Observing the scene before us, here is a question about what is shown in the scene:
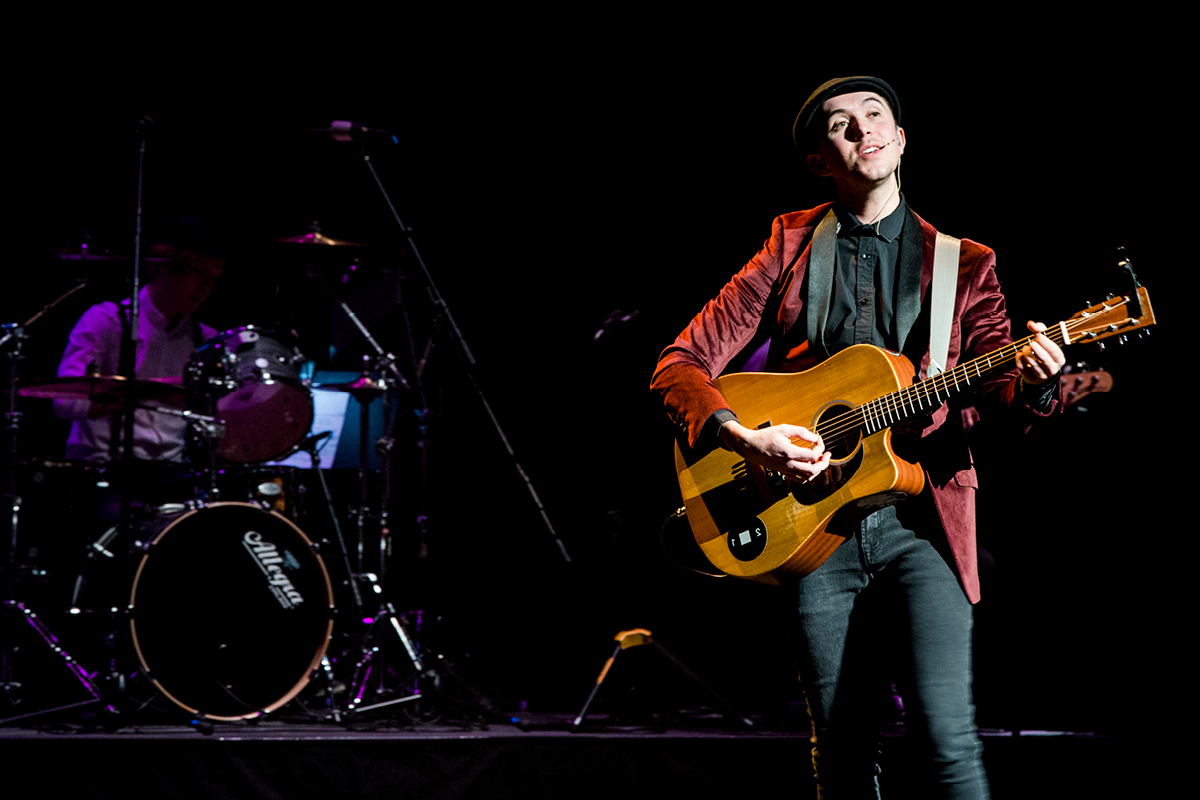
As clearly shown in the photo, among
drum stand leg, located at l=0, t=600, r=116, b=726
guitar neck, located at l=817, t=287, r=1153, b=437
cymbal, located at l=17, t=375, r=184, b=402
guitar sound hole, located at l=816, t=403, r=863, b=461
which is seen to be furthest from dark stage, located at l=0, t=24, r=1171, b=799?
guitar neck, located at l=817, t=287, r=1153, b=437

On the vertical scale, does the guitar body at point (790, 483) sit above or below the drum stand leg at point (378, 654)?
above

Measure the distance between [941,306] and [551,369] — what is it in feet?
13.2

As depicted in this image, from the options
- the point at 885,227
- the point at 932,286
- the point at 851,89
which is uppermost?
the point at 851,89

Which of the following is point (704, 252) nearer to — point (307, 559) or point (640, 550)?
point (640, 550)

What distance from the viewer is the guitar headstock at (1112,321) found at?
2.28 m

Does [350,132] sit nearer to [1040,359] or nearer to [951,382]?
[951,382]

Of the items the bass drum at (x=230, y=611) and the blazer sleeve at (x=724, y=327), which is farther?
the bass drum at (x=230, y=611)

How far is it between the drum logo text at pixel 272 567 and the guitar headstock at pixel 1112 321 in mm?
3744

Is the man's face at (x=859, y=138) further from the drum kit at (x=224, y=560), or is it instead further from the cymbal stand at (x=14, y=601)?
the cymbal stand at (x=14, y=601)

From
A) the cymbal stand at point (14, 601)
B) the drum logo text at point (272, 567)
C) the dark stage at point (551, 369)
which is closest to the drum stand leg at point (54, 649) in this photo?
the cymbal stand at point (14, 601)

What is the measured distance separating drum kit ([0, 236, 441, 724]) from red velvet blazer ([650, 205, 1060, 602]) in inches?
104

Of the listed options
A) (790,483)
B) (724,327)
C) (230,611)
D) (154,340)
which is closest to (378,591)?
(230,611)

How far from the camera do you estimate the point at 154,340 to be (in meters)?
5.54

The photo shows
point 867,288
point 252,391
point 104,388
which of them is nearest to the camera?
point 867,288
